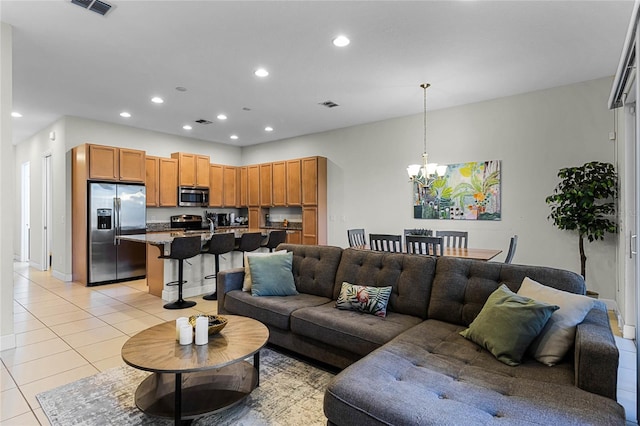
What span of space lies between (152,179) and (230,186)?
6.22 ft

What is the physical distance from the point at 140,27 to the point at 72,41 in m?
0.86

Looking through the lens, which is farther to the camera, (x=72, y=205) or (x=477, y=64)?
(x=72, y=205)

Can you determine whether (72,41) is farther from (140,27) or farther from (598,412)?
(598,412)

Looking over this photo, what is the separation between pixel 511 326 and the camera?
192 cm

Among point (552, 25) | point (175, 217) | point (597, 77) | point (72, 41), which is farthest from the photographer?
point (175, 217)

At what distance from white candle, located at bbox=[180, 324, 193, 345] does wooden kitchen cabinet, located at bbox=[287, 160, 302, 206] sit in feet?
16.9

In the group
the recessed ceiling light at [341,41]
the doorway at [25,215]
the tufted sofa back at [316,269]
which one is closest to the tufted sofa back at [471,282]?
the tufted sofa back at [316,269]

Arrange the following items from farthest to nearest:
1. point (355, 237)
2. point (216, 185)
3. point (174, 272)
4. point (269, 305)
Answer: point (216, 185)
point (355, 237)
point (174, 272)
point (269, 305)

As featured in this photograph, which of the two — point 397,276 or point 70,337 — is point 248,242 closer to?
point 70,337

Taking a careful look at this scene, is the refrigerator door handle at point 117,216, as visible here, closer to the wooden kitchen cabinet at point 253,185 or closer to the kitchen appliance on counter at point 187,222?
the kitchen appliance on counter at point 187,222

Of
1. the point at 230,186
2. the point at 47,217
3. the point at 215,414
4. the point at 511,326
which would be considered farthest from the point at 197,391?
the point at 47,217

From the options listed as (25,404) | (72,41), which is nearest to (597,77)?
(72,41)

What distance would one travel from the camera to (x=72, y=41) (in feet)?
11.1

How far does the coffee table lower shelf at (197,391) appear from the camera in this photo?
2002 mm
